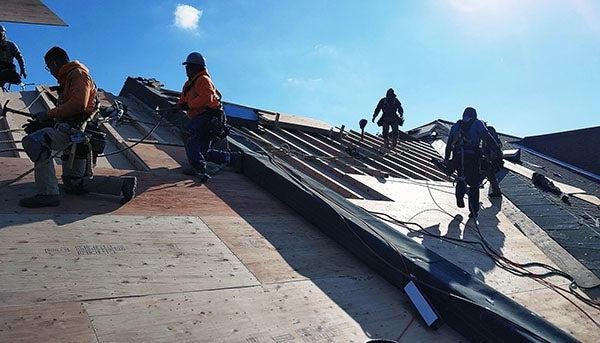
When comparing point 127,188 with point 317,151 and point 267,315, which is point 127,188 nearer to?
point 267,315

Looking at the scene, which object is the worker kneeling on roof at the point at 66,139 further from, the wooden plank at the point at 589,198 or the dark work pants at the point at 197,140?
the wooden plank at the point at 589,198

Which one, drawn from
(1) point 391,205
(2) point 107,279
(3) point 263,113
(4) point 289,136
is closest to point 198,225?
(2) point 107,279

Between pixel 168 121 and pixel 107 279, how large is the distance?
17.6 ft

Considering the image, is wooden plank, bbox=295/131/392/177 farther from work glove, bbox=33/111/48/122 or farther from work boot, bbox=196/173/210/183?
work glove, bbox=33/111/48/122

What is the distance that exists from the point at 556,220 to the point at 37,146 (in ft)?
22.9

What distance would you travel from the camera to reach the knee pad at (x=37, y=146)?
3438 mm

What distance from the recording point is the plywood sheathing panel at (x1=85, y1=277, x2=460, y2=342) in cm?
235

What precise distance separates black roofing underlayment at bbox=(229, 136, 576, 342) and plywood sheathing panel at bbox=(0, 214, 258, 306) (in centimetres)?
112

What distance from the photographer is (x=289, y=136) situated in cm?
897

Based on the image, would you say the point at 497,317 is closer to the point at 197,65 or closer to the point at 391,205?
the point at 391,205

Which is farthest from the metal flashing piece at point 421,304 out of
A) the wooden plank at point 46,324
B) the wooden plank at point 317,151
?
the wooden plank at point 317,151

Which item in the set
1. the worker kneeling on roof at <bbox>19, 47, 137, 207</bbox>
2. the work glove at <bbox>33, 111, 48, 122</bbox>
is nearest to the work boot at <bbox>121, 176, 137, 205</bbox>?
the worker kneeling on roof at <bbox>19, 47, 137, 207</bbox>

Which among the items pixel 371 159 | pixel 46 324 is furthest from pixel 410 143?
pixel 46 324

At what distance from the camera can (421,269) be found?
11.1ft
